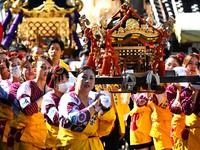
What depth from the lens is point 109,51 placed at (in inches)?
357

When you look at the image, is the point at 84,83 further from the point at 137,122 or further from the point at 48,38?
the point at 48,38

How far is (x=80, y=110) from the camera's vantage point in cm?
845

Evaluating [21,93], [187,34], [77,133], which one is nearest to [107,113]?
[77,133]

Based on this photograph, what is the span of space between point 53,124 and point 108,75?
3.01 feet

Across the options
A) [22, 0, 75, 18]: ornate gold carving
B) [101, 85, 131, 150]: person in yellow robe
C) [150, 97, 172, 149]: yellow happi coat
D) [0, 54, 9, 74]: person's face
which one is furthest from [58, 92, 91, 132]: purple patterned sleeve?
[22, 0, 75, 18]: ornate gold carving

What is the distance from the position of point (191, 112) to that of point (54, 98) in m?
1.63

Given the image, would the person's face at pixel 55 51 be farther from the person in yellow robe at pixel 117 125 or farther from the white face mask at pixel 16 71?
the person in yellow robe at pixel 117 125

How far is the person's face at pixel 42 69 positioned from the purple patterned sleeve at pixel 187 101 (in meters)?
1.66

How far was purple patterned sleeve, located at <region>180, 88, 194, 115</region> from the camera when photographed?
9648 millimetres

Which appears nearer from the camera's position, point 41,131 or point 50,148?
point 50,148

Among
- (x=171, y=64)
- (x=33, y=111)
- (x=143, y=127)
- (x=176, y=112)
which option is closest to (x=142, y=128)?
(x=143, y=127)

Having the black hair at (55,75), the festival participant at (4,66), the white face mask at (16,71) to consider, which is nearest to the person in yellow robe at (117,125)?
the white face mask at (16,71)

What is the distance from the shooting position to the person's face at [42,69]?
10016mm

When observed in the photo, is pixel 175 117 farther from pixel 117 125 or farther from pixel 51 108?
pixel 51 108
